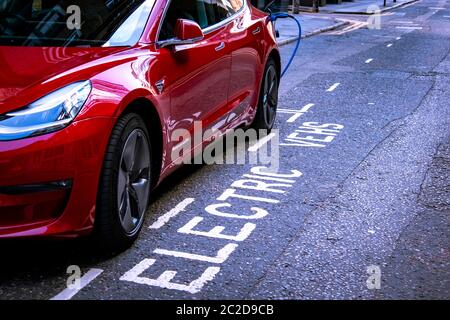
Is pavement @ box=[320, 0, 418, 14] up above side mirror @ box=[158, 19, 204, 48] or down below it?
below

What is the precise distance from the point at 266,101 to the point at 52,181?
155 inches

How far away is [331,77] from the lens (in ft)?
39.1

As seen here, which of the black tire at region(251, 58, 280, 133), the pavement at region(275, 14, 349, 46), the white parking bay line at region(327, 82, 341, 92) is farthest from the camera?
the pavement at region(275, 14, 349, 46)

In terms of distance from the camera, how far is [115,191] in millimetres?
3973

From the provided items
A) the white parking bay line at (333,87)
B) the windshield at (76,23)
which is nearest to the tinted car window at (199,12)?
the windshield at (76,23)

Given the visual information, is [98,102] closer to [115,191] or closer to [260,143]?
[115,191]

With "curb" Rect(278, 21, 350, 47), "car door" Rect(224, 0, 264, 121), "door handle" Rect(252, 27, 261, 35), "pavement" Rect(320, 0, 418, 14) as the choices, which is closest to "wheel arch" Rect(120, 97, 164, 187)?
"car door" Rect(224, 0, 264, 121)

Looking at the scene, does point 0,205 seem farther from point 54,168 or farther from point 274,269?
point 274,269

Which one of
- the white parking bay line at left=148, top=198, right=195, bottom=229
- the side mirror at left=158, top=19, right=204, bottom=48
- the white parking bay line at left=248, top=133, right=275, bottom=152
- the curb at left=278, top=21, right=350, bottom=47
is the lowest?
the curb at left=278, top=21, right=350, bottom=47

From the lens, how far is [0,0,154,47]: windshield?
4.62 m

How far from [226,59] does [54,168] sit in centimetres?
255

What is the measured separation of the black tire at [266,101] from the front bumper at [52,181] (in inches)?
138

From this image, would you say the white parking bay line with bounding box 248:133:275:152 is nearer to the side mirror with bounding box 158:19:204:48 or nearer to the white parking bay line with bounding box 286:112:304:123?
the white parking bay line with bounding box 286:112:304:123

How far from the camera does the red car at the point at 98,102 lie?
11.8 ft
